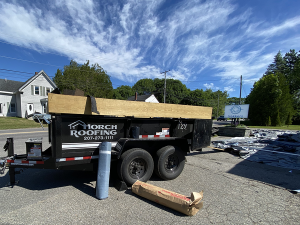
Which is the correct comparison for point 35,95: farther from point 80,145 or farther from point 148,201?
point 148,201

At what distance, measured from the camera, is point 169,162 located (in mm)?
4410

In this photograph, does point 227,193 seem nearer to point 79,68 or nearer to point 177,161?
point 177,161

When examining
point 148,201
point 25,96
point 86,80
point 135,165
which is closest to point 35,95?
point 25,96

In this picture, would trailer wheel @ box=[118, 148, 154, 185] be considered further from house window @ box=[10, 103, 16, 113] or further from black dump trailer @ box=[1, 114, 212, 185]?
house window @ box=[10, 103, 16, 113]

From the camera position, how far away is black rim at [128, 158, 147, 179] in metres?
3.86

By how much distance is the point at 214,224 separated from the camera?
264 cm

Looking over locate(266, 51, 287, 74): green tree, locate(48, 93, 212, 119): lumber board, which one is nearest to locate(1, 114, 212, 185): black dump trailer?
locate(48, 93, 212, 119): lumber board

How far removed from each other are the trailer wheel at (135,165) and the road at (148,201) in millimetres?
341

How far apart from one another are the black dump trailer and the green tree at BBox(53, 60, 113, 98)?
25501mm

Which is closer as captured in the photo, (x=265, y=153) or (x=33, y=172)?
(x=33, y=172)

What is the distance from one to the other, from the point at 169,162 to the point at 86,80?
2771 cm

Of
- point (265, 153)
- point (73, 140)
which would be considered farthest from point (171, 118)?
point (265, 153)

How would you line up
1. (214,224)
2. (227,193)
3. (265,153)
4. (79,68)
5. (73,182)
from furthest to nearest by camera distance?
(79,68) < (265,153) < (73,182) < (227,193) < (214,224)

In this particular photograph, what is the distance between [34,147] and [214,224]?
11.7 feet
